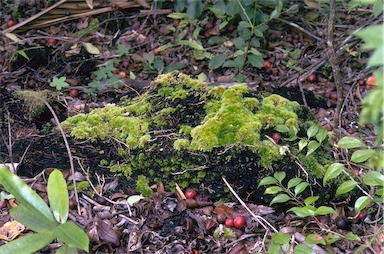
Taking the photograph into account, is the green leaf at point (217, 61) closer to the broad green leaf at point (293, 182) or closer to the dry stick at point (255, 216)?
the dry stick at point (255, 216)

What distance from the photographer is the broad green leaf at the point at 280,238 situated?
2121mm

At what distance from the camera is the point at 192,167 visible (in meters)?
2.56

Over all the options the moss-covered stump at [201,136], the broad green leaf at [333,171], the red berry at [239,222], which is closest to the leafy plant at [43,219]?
the moss-covered stump at [201,136]

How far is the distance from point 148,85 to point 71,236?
1.67 m

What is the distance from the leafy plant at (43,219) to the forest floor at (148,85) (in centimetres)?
19

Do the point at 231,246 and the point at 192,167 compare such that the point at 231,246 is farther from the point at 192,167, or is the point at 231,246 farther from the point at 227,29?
the point at 227,29

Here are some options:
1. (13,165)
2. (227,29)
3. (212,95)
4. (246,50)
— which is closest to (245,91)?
(212,95)

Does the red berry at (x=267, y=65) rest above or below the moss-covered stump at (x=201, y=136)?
below

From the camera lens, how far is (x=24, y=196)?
86.6 inches

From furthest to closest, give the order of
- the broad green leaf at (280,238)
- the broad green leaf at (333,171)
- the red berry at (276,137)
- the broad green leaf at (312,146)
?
1. the red berry at (276,137)
2. the broad green leaf at (312,146)
3. the broad green leaf at (333,171)
4. the broad green leaf at (280,238)

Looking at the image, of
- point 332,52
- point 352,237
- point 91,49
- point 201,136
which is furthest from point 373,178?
point 91,49

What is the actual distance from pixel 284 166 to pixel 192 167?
0.49 meters

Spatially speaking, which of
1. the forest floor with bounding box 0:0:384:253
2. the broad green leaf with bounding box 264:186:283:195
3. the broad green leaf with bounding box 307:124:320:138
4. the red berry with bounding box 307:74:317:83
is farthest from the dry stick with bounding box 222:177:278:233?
the red berry with bounding box 307:74:317:83

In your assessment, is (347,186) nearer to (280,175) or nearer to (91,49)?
(280,175)
